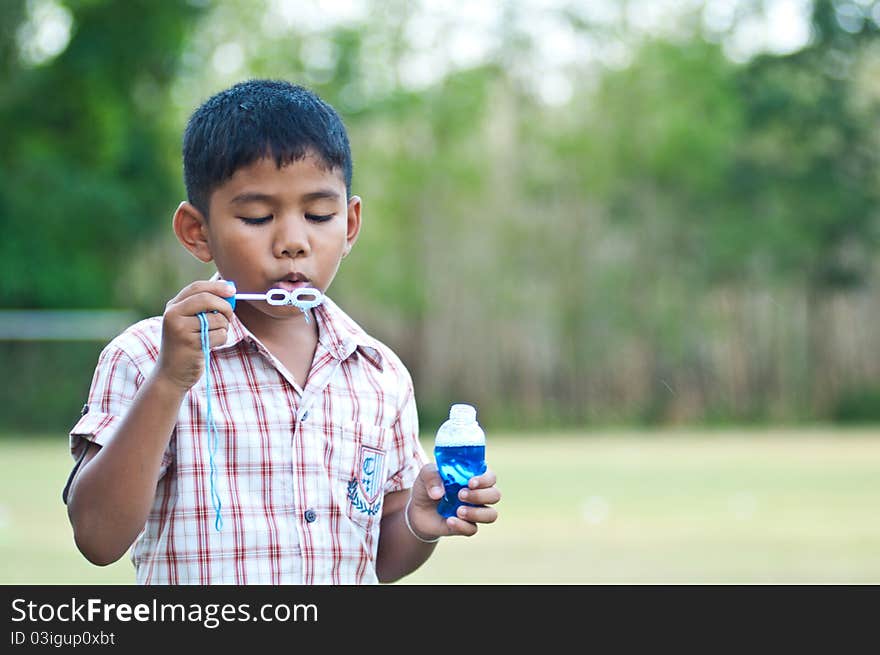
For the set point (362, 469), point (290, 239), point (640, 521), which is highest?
point (290, 239)

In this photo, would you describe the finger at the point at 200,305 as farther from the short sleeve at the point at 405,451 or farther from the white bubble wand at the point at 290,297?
the short sleeve at the point at 405,451

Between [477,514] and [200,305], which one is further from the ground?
[200,305]

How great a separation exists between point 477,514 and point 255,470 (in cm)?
Answer: 36

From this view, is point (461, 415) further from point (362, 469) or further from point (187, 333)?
point (187, 333)

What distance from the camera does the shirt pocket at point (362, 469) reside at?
2.22 m

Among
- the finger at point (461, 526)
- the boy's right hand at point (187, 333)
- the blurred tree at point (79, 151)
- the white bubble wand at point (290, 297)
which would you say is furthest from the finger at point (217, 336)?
the blurred tree at point (79, 151)

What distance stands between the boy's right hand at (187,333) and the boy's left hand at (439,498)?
45 centimetres

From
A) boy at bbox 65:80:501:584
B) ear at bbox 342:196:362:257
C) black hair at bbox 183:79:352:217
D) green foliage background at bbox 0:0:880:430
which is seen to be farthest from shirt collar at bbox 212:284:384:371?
green foliage background at bbox 0:0:880:430

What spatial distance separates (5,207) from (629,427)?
34.3 feet

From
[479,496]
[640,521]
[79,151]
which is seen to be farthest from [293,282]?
[79,151]

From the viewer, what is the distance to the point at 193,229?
2.27 meters

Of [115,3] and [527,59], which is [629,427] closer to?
[527,59]

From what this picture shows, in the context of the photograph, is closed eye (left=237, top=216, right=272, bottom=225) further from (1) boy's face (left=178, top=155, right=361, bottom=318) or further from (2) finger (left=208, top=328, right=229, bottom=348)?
(2) finger (left=208, top=328, right=229, bottom=348)

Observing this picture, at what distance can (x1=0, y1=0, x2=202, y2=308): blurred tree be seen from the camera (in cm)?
2067
